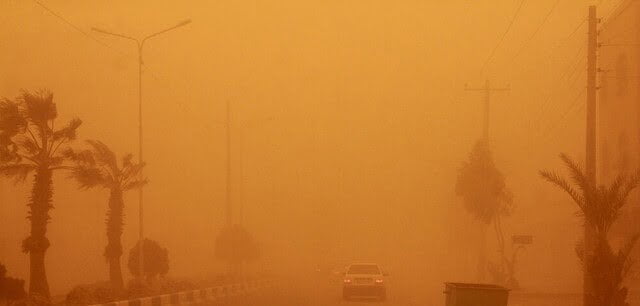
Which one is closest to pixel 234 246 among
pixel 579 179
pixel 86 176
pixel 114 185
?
pixel 114 185

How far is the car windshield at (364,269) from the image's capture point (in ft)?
150

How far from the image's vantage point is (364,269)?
151ft

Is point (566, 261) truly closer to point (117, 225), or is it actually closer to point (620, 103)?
point (620, 103)

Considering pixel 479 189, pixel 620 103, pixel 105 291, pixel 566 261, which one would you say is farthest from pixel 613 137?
pixel 105 291

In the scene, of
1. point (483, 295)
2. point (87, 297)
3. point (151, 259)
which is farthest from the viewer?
point (151, 259)

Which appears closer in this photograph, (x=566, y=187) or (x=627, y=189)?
(x=627, y=189)

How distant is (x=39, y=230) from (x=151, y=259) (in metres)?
12.4

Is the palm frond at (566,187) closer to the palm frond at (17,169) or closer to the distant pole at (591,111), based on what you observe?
the distant pole at (591,111)

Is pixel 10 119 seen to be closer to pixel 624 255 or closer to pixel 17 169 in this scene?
pixel 17 169

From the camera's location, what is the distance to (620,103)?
2429 inches

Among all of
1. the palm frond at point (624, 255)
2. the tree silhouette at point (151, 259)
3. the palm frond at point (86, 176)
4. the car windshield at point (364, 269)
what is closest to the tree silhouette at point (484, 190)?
the car windshield at point (364, 269)

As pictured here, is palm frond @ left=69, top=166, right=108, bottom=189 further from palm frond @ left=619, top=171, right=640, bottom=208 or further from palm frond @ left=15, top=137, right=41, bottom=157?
palm frond @ left=619, top=171, right=640, bottom=208

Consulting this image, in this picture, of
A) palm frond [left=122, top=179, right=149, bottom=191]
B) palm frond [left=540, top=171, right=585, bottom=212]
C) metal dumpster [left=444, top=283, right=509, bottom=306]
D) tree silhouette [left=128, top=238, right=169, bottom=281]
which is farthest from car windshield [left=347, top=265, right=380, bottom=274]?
metal dumpster [left=444, top=283, right=509, bottom=306]

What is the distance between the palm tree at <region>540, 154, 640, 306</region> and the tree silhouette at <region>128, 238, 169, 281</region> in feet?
78.7
